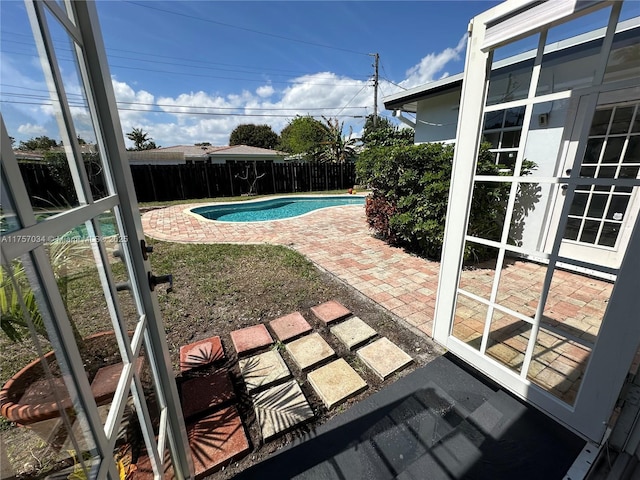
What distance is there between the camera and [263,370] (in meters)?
2.08

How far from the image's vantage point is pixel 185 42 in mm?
14227

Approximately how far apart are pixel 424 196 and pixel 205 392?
3.76 m

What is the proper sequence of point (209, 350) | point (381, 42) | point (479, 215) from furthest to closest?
point (381, 42), point (479, 215), point (209, 350)

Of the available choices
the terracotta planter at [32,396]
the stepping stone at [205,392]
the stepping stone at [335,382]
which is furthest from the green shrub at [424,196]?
the terracotta planter at [32,396]

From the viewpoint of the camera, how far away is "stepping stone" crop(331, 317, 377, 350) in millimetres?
2381

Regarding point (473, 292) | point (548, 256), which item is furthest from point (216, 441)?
point (473, 292)

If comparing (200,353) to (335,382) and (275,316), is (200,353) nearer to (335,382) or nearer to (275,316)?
(275,316)

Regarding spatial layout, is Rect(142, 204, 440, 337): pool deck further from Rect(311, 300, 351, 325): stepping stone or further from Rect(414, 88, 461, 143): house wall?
Rect(414, 88, 461, 143): house wall

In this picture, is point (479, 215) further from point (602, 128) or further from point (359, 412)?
point (359, 412)

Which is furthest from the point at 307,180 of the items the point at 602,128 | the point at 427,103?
the point at 602,128

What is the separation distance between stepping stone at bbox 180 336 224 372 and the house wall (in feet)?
18.6

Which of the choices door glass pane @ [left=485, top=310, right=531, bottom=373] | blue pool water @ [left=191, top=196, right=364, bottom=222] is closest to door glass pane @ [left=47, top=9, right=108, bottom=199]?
door glass pane @ [left=485, top=310, right=531, bottom=373]

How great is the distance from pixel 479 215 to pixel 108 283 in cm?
428

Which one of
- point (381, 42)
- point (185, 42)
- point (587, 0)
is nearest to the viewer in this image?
point (587, 0)
